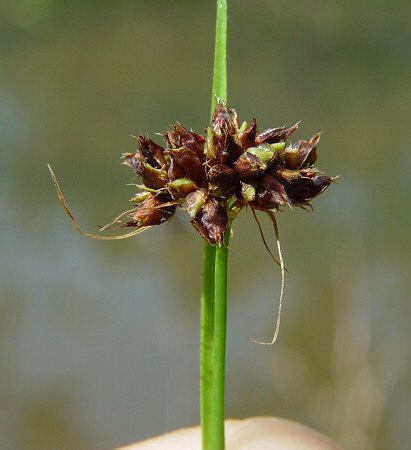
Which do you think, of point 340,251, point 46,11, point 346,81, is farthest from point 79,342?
point 46,11

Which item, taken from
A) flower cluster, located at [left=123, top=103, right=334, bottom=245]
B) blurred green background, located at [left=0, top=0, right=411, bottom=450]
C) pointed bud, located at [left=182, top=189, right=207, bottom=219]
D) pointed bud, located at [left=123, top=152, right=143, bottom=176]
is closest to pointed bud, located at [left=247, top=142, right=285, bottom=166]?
flower cluster, located at [left=123, top=103, right=334, bottom=245]

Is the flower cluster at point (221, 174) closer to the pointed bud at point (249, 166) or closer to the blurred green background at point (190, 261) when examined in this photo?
the pointed bud at point (249, 166)

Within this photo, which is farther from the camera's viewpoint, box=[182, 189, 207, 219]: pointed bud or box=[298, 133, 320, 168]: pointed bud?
box=[298, 133, 320, 168]: pointed bud

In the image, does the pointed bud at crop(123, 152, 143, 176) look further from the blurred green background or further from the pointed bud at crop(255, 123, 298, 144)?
the blurred green background

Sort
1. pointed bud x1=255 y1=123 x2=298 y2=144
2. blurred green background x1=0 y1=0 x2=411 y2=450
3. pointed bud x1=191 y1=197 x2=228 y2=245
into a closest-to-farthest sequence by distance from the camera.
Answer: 1. pointed bud x1=191 y1=197 x2=228 y2=245
2. pointed bud x1=255 y1=123 x2=298 y2=144
3. blurred green background x1=0 y1=0 x2=411 y2=450

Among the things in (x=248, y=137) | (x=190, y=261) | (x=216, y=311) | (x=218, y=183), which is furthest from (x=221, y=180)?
(x=190, y=261)

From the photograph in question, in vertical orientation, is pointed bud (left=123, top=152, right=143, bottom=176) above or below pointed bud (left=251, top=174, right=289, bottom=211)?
above

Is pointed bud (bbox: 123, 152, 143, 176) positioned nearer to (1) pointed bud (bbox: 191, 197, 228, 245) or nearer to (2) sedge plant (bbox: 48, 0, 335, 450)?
(2) sedge plant (bbox: 48, 0, 335, 450)

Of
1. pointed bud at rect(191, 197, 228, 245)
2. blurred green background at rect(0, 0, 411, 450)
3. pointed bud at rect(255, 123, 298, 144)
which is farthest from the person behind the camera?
blurred green background at rect(0, 0, 411, 450)
